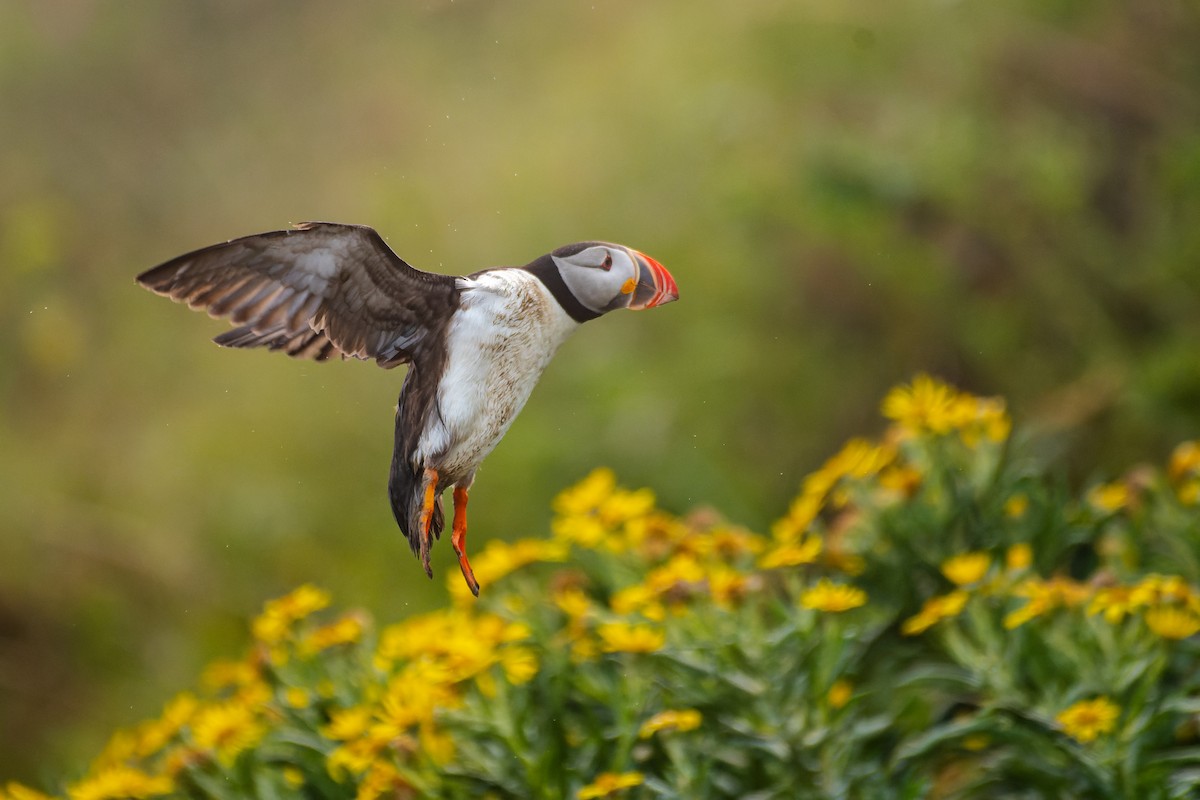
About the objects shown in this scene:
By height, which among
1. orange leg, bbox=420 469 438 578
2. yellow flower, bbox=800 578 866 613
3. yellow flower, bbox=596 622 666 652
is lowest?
orange leg, bbox=420 469 438 578

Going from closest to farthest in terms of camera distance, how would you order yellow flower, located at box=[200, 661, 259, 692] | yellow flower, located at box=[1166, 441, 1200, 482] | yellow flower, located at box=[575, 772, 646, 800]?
yellow flower, located at box=[575, 772, 646, 800]
yellow flower, located at box=[200, 661, 259, 692]
yellow flower, located at box=[1166, 441, 1200, 482]

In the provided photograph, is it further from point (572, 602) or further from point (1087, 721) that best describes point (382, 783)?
point (1087, 721)

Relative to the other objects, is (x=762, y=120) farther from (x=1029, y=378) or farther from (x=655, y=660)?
(x=655, y=660)

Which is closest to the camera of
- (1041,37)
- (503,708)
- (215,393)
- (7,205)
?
(503,708)

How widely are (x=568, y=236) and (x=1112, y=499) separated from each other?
1.84 m

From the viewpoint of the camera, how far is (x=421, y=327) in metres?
0.79

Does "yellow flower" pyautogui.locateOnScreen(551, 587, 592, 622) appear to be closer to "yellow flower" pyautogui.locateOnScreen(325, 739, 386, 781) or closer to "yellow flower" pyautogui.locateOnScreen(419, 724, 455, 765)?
"yellow flower" pyautogui.locateOnScreen(419, 724, 455, 765)

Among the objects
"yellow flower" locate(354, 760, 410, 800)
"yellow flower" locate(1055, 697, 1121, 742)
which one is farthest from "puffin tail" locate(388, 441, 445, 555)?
"yellow flower" locate(1055, 697, 1121, 742)

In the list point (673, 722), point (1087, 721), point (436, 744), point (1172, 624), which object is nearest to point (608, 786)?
point (673, 722)

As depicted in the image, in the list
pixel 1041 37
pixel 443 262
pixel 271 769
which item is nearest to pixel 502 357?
pixel 271 769

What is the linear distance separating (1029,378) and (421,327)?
18.2 ft

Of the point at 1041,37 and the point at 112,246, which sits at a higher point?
the point at 1041,37

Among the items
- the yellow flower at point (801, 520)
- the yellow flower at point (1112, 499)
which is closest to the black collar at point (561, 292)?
the yellow flower at point (801, 520)

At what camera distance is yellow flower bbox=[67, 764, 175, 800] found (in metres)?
2.60
